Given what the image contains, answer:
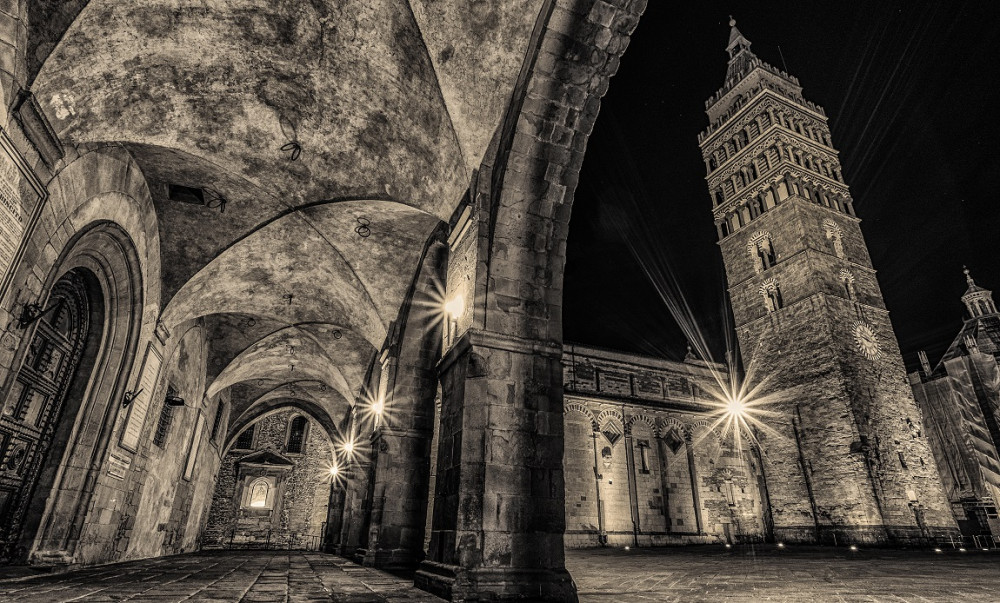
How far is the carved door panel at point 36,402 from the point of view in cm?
646

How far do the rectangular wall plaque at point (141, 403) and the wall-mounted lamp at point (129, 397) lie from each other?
12cm

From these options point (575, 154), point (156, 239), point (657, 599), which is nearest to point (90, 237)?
point (156, 239)

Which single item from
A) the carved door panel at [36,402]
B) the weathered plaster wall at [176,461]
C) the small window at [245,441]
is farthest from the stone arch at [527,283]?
the small window at [245,441]

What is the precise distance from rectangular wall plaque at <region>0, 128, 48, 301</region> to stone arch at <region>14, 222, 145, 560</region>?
1.15 meters

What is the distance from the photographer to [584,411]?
20.8m

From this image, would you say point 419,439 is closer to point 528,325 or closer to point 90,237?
point 528,325

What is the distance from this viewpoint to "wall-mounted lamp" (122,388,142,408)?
8.52 m

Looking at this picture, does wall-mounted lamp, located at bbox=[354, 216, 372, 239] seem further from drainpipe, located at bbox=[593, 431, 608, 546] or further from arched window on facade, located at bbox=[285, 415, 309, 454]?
arched window on facade, located at bbox=[285, 415, 309, 454]

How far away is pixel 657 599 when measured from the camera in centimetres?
441

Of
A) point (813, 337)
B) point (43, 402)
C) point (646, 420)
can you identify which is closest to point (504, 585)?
point (43, 402)

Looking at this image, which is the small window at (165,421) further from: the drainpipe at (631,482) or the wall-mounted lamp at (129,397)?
the drainpipe at (631,482)

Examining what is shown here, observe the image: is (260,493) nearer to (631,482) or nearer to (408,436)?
(631,482)

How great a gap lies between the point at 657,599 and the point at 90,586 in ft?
18.3

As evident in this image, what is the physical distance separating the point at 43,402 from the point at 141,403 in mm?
2325
